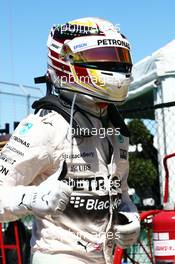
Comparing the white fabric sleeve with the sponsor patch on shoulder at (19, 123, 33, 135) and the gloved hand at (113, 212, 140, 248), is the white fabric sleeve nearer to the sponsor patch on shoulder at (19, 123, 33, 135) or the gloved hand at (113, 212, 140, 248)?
the sponsor patch on shoulder at (19, 123, 33, 135)

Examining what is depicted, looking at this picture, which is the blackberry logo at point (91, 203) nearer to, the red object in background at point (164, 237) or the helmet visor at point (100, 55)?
the helmet visor at point (100, 55)

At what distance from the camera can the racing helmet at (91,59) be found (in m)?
2.48

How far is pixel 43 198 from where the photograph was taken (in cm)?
220

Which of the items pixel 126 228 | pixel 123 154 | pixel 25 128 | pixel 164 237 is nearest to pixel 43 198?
pixel 25 128

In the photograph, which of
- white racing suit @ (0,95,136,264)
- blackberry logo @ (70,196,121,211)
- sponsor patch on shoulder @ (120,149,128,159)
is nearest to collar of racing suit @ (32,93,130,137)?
white racing suit @ (0,95,136,264)

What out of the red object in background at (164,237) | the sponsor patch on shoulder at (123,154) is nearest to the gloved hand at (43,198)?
the sponsor patch on shoulder at (123,154)

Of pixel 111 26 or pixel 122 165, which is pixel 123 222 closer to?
pixel 122 165

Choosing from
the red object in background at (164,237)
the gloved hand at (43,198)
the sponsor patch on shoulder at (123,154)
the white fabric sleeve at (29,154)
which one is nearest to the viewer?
the gloved hand at (43,198)

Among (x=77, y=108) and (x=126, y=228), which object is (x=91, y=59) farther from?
(x=126, y=228)

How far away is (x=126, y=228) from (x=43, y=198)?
482mm

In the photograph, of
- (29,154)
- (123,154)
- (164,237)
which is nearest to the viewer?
(29,154)

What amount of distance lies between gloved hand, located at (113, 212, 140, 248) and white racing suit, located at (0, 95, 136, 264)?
0.03 metres

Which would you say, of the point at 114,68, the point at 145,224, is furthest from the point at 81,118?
the point at 145,224

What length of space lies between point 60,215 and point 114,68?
62cm
